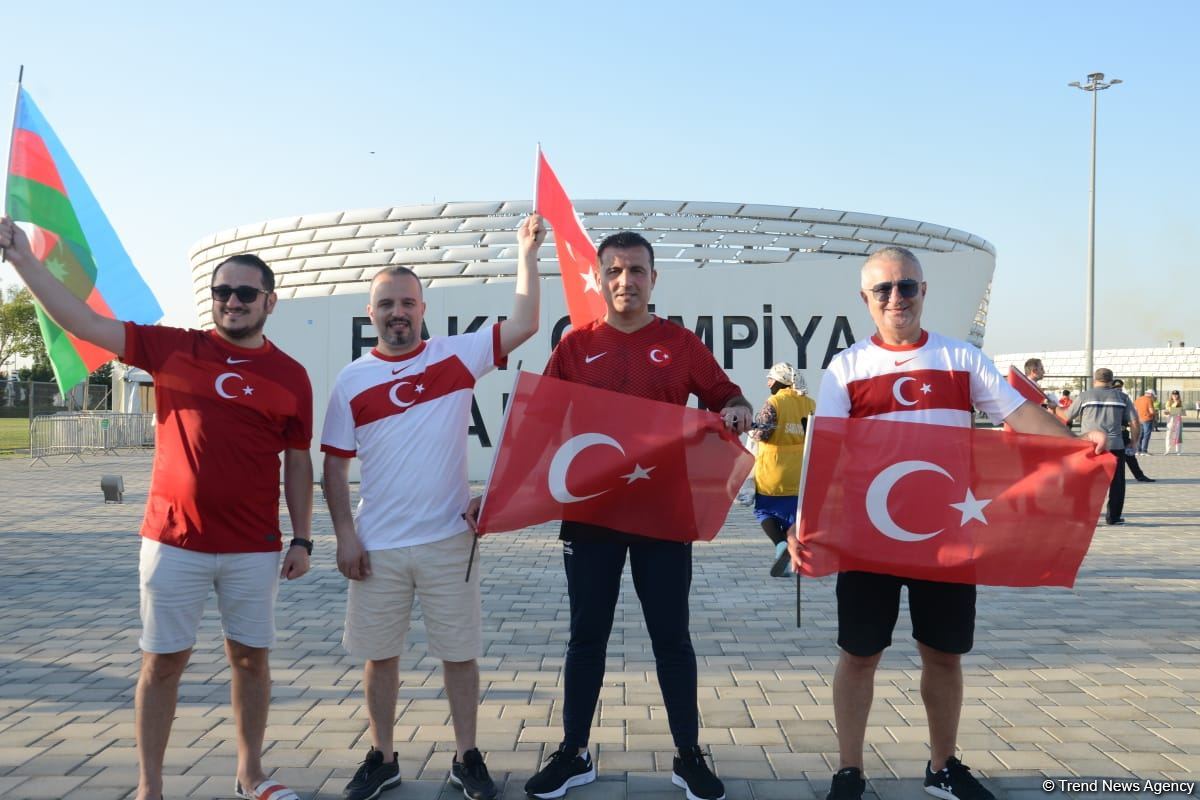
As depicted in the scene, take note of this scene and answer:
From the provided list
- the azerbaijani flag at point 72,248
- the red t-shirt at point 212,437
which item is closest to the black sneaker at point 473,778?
the red t-shirt at point 212,437

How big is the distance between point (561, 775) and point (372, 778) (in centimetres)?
66

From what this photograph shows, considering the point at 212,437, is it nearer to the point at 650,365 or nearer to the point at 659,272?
the point at 650,365

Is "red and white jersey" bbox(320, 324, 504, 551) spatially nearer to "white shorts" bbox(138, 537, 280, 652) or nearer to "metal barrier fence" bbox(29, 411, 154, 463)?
"white shorts" bbox(138, 537, 280, 652)

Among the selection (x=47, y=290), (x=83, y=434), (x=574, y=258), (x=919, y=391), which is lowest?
(x=83, y=434)

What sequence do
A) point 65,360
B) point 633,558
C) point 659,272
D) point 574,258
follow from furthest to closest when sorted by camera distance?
point 659,272
point 574,258
point 65,360
point 633,558

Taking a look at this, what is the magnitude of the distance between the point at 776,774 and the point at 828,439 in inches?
49.4

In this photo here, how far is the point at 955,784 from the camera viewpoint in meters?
3.50

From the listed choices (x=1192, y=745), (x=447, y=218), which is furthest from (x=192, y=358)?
(x=447, y=218)

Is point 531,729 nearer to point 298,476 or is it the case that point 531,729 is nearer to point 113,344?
point 298,476

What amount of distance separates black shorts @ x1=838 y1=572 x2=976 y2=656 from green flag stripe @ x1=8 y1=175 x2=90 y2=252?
386 centimetres

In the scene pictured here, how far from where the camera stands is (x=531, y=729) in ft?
14.2

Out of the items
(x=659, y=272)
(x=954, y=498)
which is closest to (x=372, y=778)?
(x=954, y=498)

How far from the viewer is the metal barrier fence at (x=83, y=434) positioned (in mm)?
26109

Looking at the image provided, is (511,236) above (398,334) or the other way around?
above
